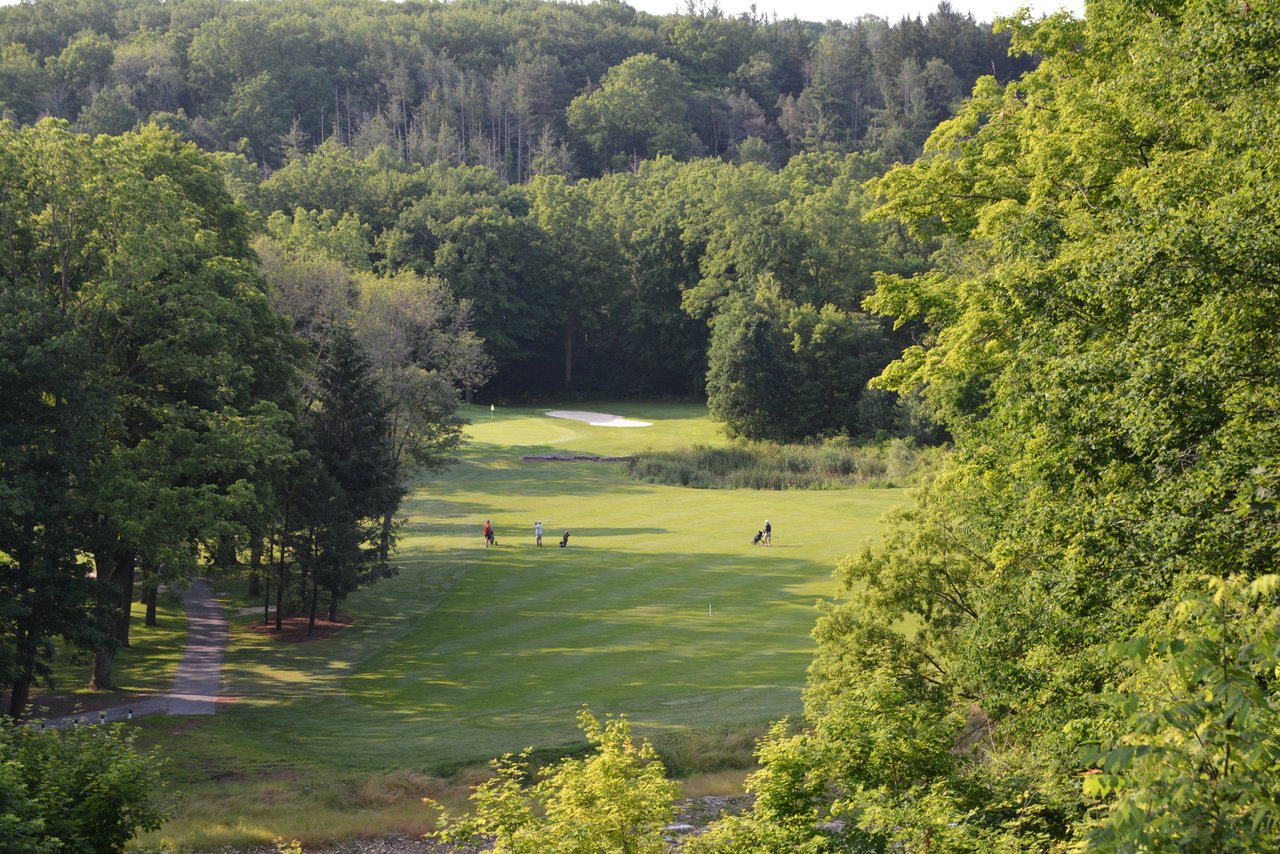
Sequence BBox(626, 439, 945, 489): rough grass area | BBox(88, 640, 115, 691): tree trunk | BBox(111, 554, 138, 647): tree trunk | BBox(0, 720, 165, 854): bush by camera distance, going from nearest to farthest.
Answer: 1. BBox(0, 720, 165, 854): bush
2. BBox(88, 640, 115, 691): tree trunk
3. BBox(111, 554, 138, 647): tree trunk
4. BBox(626, 439, 945, 489): rough grass area

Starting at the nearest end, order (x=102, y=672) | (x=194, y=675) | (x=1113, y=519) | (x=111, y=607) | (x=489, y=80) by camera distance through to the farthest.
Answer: (x=1113, y=519), (x=111, y=607), (x=102, y=672), (x=194, y=675), (x=489, y=80)

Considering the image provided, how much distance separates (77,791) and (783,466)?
5171cm

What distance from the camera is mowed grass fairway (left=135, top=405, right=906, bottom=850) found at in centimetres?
2552

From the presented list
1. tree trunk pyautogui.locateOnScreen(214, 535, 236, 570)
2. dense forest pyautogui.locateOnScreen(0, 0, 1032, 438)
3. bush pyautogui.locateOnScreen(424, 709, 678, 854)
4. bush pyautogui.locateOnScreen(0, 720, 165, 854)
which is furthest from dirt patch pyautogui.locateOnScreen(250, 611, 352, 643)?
bush pyautogui.locateOnScreen(424, 709, 678, 854)

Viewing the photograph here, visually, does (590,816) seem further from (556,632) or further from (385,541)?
(385,541)

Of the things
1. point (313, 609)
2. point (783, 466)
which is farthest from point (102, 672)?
point (783, 466)

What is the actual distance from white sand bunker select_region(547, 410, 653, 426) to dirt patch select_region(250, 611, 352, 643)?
45.3 m

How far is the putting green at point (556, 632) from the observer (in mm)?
26188

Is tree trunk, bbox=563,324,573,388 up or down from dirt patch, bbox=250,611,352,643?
up

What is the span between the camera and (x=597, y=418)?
84125 millimetres

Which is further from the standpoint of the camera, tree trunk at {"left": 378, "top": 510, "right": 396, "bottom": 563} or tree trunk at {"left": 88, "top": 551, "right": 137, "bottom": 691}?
tree trunk at {"left": 378, "top": 510, "right": 396, "bottom": 563}

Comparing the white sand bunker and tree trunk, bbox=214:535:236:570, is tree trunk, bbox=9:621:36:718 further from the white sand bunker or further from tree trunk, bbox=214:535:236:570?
the white sand bunker

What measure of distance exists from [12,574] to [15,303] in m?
6.16

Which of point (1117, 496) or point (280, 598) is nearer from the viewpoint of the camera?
point (1117, 496)
